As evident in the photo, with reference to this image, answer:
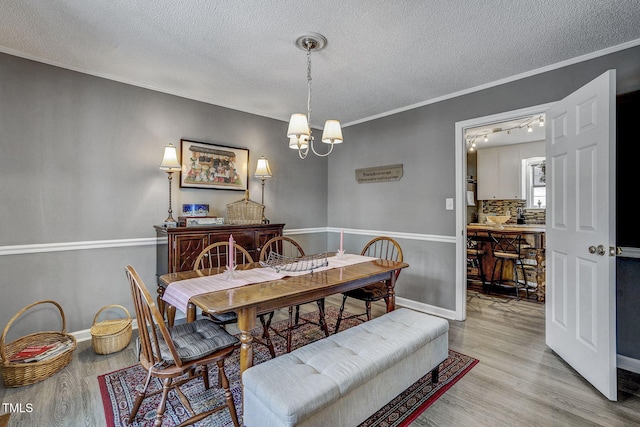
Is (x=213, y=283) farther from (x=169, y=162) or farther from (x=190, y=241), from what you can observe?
(x=169, y=162)

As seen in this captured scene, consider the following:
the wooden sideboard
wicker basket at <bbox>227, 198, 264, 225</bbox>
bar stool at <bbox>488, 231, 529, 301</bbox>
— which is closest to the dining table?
the wooden sideboard

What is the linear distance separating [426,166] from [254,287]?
2.66 metres

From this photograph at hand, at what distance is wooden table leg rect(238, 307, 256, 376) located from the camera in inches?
62.7

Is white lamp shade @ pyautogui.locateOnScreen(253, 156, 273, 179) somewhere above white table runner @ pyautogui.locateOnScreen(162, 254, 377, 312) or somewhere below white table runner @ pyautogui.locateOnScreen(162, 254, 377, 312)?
above

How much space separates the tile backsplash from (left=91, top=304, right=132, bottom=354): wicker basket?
6.36 metres

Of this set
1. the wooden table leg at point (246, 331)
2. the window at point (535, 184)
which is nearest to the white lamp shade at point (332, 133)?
the wooden table leg at point (246, 331)

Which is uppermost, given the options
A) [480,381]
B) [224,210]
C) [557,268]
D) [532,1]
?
[532,1]

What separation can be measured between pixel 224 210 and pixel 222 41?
192cm

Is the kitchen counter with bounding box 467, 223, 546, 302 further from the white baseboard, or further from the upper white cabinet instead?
the white baseboard

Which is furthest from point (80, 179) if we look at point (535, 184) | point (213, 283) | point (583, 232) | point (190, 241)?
point (535, 184)

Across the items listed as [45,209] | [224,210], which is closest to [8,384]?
[45,209]

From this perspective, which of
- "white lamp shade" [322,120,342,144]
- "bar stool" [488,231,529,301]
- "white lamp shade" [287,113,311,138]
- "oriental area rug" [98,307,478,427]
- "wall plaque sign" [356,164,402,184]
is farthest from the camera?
"bar stool" [488,231,529,301]

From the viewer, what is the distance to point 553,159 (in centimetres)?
255

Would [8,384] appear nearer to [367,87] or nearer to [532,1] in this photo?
[367,87]
